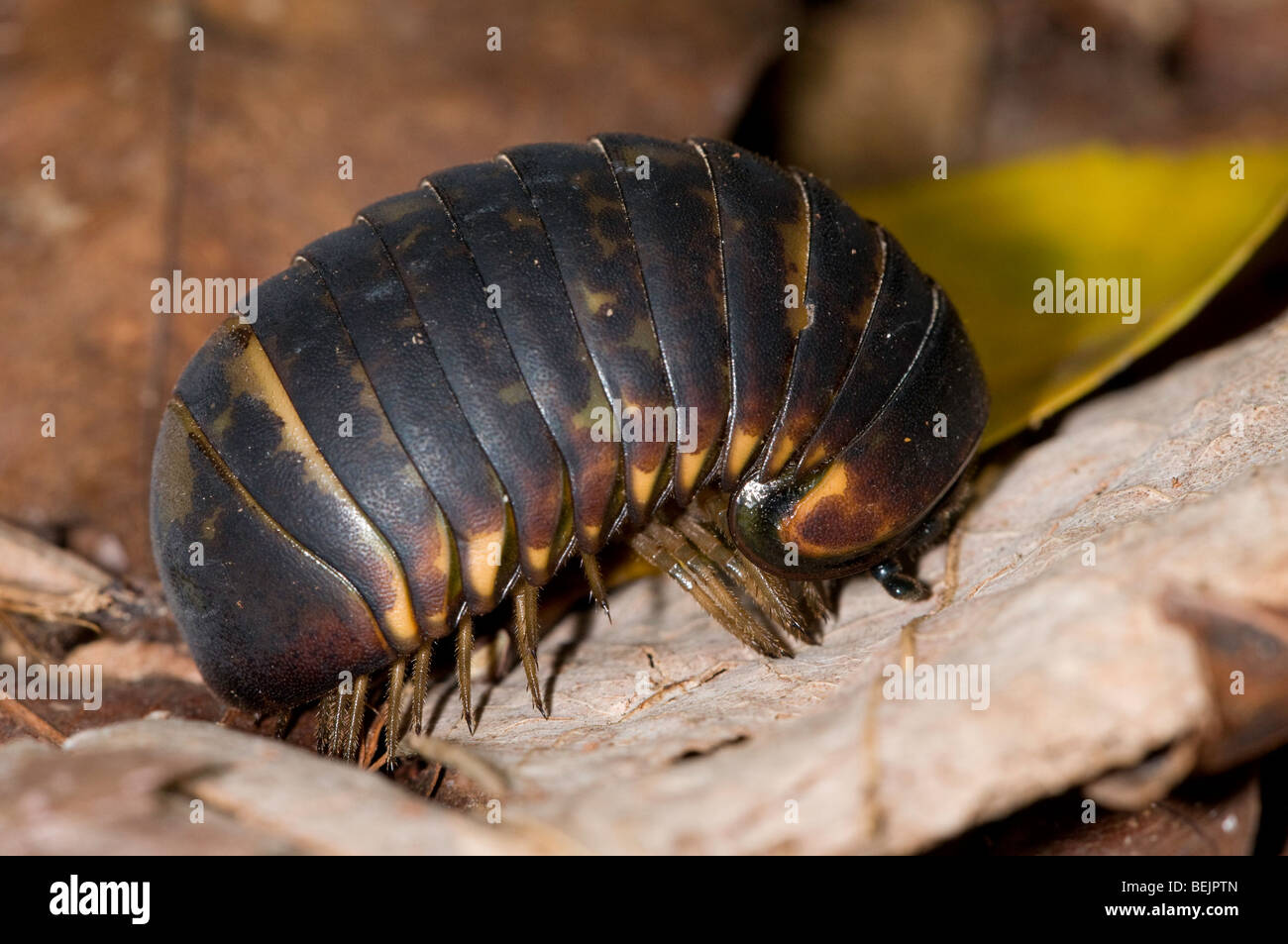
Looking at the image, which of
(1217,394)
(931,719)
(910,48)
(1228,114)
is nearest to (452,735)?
(931,719)

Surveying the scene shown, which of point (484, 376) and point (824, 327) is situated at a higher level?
point (824, 327)

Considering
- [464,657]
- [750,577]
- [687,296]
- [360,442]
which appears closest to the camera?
[360,442]

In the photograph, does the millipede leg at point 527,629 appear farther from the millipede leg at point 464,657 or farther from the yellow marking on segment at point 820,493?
the yellow marking on segment at point 820,493

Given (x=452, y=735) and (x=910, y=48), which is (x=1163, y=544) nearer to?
(x=452, y=735)

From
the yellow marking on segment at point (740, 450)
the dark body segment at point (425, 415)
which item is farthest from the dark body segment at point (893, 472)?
the dark body segment at point (425, 415)

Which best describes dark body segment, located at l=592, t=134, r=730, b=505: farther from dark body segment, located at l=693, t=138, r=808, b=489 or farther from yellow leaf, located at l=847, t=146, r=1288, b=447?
yellow leaf, located at l=847, t=146, r=1288, b=447

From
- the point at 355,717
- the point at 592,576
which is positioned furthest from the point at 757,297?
the point at 355,717

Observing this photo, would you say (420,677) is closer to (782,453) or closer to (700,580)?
(700,580)
